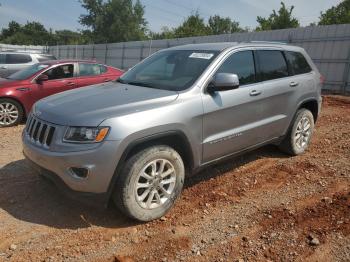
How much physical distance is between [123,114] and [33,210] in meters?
1.55

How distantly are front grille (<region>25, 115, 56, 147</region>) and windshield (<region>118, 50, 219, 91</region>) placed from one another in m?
1.24

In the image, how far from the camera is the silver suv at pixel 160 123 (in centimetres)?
316

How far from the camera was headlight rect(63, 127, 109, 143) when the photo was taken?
311 cm

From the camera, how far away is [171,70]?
4262mm

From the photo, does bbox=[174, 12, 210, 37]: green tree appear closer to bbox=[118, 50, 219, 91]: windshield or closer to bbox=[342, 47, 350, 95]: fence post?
bbox=[342, 47, 350, 95]: fence post

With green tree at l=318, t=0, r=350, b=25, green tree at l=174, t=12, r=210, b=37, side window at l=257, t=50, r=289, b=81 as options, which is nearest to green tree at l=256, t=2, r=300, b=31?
green tree at l=318, t=0, r=350, b=25

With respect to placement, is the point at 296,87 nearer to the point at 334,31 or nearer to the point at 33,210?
the point at 33,210

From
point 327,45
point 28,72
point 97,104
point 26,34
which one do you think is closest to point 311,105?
A: point 97,104

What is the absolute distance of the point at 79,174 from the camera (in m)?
3.17

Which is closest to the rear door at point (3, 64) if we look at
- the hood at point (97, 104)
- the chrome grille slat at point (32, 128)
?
the hood at point (97, 104)

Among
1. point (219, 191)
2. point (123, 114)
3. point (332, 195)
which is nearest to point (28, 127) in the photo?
point (123, 114)

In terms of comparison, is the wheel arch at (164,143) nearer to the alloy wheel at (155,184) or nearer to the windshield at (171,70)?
the alloy wheel at (155,184)

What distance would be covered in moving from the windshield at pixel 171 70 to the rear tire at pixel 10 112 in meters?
4.07

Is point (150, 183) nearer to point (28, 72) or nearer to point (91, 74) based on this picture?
point (91, 74)
